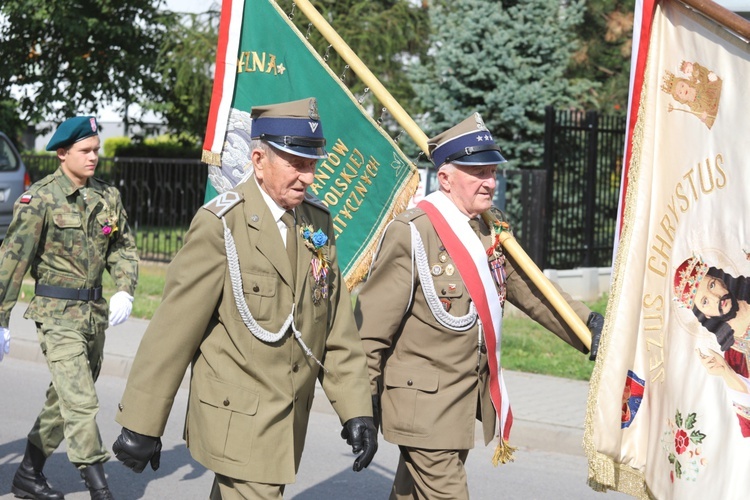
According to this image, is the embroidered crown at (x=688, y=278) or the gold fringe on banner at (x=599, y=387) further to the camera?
the gold fringe on banner at (x=599, y=387)

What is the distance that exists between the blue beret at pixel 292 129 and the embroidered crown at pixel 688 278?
127 cm

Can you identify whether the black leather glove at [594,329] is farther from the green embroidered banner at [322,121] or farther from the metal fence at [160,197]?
the metal fence at [160,197]

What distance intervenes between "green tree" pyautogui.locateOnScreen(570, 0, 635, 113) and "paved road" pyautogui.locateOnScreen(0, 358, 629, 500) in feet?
43.8

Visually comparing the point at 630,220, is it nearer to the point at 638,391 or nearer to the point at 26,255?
the point at 638,391

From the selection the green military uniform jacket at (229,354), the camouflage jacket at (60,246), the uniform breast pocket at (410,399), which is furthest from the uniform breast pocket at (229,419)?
the camouflage jacket at (60,246)

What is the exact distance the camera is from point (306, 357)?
3934 millimetres

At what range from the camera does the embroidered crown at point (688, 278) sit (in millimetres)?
3660

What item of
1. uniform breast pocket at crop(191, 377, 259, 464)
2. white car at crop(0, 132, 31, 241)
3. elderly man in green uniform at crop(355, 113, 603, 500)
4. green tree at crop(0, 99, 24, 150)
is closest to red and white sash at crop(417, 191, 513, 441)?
elderly man in green uniform at crop(355, 113, 603, 500)

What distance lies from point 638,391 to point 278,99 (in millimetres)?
2270

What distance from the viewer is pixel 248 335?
12.4 feet

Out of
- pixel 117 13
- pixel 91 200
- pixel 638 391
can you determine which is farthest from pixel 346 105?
pixel 117 13

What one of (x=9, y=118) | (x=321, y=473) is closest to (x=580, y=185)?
(x=321, y=473)

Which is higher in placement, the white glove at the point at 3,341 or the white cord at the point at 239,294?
the white cord at the point at 239,294

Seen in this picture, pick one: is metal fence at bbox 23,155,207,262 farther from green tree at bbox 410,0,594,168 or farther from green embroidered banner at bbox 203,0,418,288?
green embroidered banner at bbox 203,0,418,288
